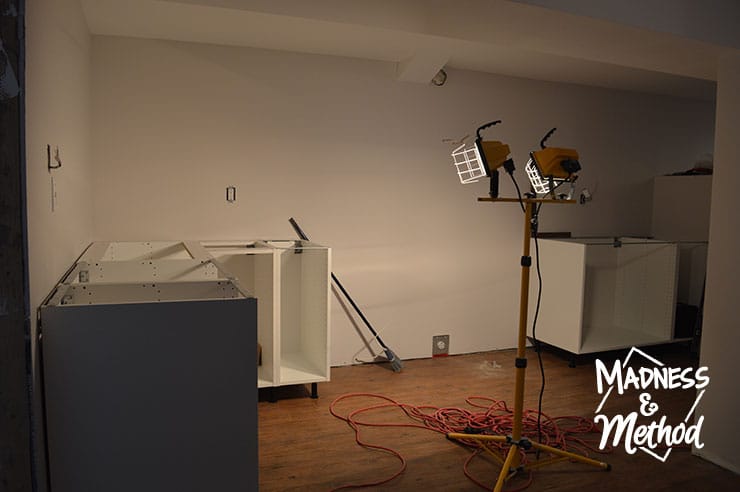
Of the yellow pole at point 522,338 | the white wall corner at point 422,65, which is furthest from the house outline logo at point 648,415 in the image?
the white wall corner at point 422,65

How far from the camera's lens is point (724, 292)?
2.45 meters

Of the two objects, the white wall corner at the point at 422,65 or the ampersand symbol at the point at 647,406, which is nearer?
the ampersand symbol at the point at 647,406

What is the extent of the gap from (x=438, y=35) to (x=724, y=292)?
69.8 inches

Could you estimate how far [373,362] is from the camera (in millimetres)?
3861

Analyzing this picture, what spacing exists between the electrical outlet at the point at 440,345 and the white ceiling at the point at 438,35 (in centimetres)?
191

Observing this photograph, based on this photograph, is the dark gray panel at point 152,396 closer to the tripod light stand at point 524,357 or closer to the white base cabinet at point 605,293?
the tripod light stand at point 524,357

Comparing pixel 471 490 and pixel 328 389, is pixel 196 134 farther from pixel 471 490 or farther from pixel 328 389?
pixel 471 490

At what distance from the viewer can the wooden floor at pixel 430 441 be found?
90.6 inches

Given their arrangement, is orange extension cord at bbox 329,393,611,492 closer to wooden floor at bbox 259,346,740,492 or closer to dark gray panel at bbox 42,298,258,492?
wooden floor at bbox 259,346,740,492

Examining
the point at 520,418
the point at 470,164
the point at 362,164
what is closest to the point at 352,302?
the point at 362,164

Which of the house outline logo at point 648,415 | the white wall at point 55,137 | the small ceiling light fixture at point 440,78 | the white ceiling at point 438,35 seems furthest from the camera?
the small ceiling light fixture at point 440,78

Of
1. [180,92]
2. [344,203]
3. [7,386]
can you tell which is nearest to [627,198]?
[344,203]

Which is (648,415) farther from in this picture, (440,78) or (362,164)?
(440,78)

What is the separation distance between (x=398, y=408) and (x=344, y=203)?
1433 millimetres
